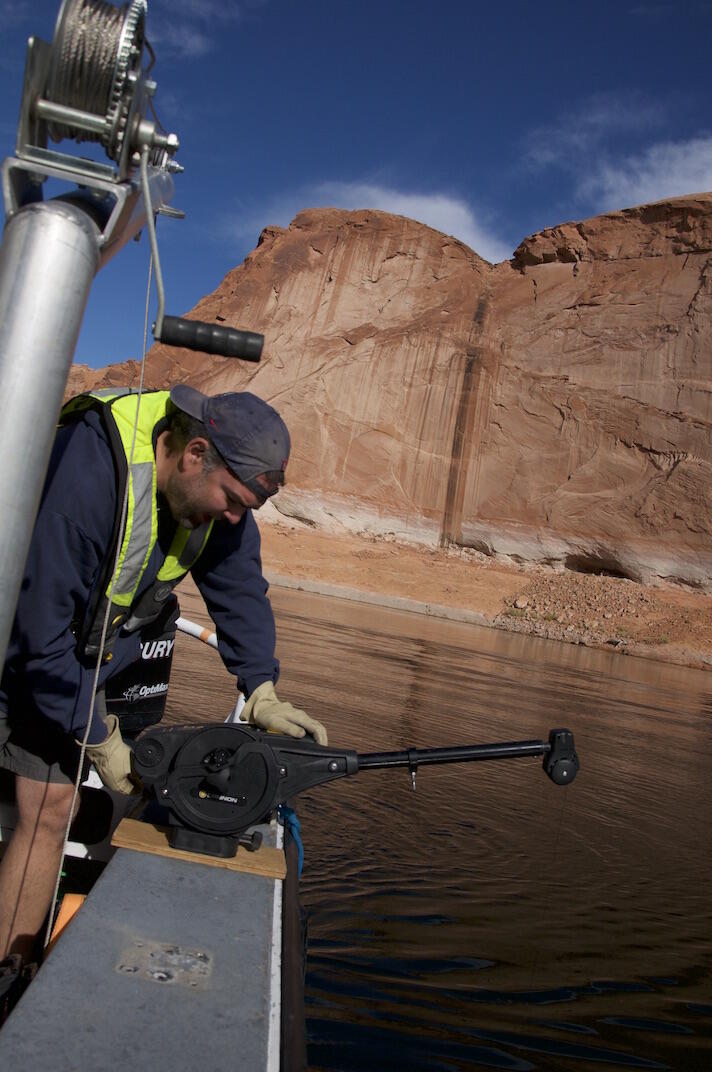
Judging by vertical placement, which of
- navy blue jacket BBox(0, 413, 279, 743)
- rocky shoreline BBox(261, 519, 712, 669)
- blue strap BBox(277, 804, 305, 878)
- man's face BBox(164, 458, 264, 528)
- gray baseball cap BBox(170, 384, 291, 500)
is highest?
rocky shoreline BBox(261, 519, 712, 669)

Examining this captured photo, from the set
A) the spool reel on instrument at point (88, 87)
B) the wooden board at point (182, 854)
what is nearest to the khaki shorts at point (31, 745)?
the wooden board at point (182, 854)

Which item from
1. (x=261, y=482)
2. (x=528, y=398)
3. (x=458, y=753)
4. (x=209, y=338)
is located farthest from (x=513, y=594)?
(x=209, y=338)

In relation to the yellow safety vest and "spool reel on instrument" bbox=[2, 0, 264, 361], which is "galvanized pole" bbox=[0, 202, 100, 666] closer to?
"spool reel on instrument" bbox=[2, 0, 264, 361]

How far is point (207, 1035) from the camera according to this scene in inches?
49.9

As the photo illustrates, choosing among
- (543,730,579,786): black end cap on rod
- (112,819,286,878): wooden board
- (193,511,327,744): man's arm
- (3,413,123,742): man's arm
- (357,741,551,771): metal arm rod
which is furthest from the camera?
(193,511,327,744): man's arm

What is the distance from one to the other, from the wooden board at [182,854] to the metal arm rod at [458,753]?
415mm

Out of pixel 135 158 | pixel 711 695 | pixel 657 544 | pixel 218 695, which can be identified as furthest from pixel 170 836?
pixel 657 544

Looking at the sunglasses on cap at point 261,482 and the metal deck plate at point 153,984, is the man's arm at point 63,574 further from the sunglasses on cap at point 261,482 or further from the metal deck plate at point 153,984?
the metal deck plate at point 153,984

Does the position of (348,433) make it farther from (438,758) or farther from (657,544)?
(438,758)

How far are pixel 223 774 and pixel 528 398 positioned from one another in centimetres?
3823

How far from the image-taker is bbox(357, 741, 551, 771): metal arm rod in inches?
91.7

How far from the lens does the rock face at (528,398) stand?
35625mm

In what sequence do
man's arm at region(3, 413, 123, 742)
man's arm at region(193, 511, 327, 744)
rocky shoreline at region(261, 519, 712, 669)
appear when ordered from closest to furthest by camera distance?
man's arm at region(3, 413, 123, 742) → man's arm at region(193, 511, 327, 744) → rocky shoreline at region(261, 519, 712, 669)

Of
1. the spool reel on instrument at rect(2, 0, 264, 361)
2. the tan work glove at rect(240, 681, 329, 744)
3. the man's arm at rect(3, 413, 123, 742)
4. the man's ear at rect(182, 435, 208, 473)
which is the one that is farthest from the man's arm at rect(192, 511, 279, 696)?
the spool reel on instrument at rect(2, 0, 264, 361)
